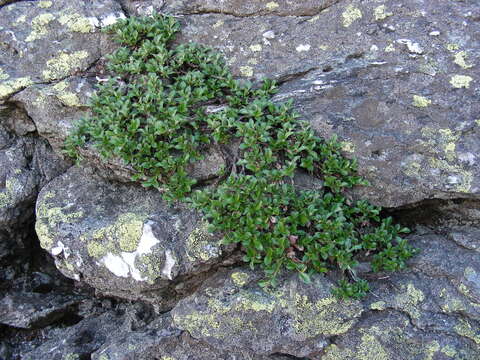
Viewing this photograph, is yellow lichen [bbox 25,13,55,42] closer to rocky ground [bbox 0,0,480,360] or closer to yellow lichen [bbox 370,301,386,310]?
rocky ground [bbox 0,0,480,360]

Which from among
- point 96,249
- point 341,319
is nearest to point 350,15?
point 341,319

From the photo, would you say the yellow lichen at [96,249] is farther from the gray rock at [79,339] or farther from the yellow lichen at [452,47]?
the yellow lichen at [452,47]

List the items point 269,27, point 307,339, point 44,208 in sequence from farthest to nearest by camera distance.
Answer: point 269,27
point 44,208
point 307,339

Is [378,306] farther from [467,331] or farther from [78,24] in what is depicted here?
[78,24]

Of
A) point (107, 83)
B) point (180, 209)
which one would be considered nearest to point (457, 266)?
point (180, 209)

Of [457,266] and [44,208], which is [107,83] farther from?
[457,266]

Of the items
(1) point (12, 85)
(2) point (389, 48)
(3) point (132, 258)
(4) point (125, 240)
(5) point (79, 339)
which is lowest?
(5) point (79, 339)

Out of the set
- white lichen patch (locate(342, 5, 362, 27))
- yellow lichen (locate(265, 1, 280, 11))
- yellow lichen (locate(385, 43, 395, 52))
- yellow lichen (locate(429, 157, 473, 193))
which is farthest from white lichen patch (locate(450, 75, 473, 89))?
yellow lichen (locate(265, 1, 280, 11))
